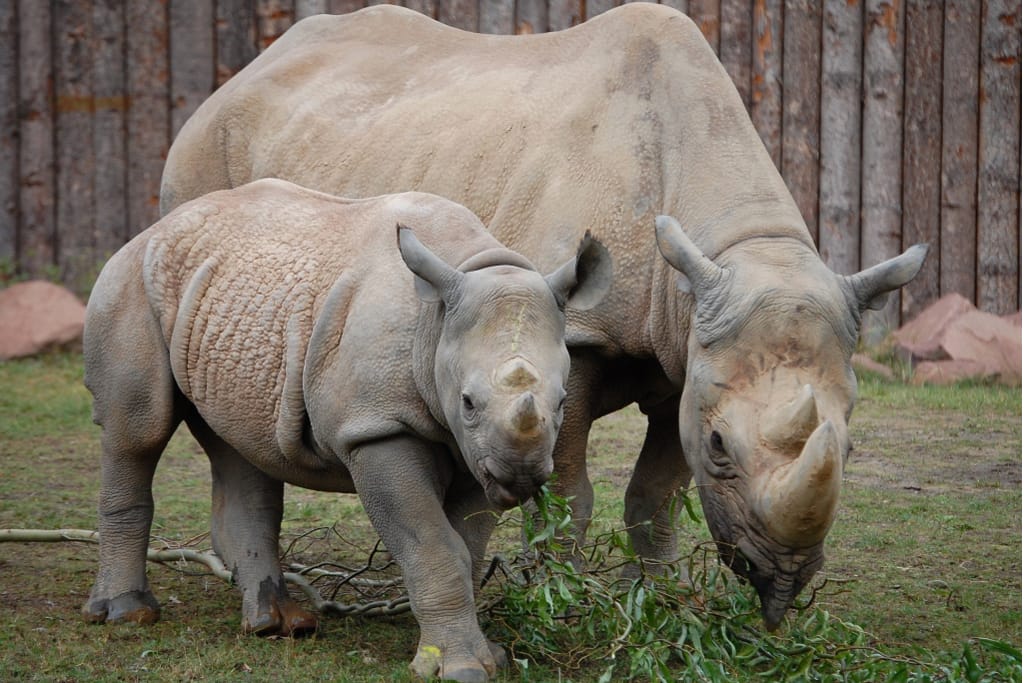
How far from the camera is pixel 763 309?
4879mm

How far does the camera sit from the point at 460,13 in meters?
11.0

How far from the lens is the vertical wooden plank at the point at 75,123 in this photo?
444 inches

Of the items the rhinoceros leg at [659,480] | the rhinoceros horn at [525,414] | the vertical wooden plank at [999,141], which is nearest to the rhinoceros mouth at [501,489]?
the rhinoceros horn at [525,414]

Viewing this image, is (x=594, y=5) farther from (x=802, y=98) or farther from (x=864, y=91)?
(x=864, y=91)

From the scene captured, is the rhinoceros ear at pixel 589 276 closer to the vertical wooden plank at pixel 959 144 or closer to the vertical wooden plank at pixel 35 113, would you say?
the vertical wooden plank at pixel 959 144

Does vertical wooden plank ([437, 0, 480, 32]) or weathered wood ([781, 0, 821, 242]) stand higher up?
vertical wooden plank ([437, 0, 480, 32])

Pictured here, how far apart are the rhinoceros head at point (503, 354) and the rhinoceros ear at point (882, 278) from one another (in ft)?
2.90

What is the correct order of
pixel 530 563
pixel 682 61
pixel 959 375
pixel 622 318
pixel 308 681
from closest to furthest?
1. pixel 308 681
2. pixel 530 563
3. pixel 622 318
4. pixel 682 61
5. pixel 959 375

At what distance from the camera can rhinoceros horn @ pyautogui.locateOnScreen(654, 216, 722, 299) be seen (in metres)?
5.08

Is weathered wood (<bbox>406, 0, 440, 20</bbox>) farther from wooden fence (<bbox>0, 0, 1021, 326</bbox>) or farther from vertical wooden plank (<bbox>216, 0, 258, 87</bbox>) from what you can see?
vertical wooden plank (<bbox>216, 0, 258, 87</bbox>)

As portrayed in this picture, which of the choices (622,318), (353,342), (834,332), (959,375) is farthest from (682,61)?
(959,375)

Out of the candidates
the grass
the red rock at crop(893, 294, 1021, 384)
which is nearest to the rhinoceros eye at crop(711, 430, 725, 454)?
the grass

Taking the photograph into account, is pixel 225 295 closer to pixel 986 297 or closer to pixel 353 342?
pixel 353 342

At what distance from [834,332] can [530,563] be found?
1.29 m
